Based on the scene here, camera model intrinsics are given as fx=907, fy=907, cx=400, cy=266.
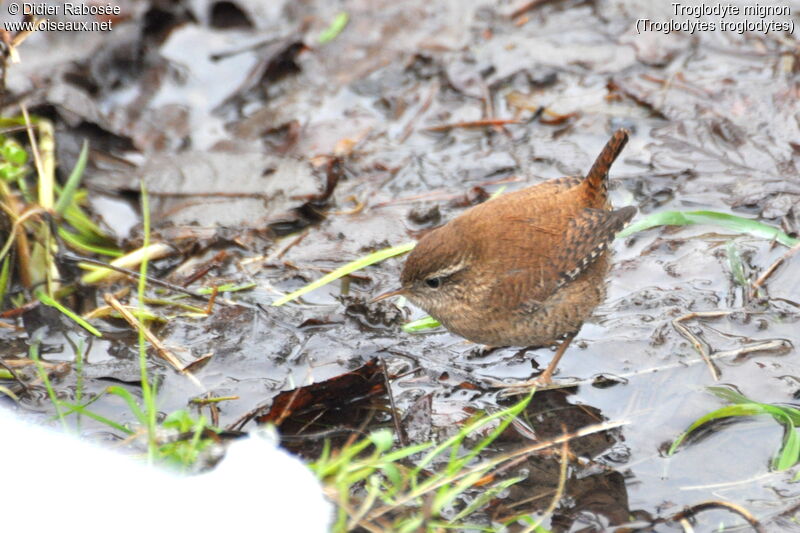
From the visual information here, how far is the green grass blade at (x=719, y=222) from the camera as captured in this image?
195 inches

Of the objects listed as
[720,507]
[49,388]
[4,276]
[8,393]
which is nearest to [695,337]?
[720,507]

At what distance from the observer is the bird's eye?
4.47 meters

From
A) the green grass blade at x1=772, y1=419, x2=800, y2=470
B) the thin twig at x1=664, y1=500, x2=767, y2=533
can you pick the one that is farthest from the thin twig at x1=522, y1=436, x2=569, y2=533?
the green grass blade at x1=772, y1=419, x2=800, y2=470

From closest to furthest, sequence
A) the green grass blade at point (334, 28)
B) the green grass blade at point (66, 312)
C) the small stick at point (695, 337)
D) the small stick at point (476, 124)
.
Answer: the small stick at point (695, 337)
the green grass blade at point (66, 312)
the small stick at point (476, 124)
the green grass blade at point (334, 28)

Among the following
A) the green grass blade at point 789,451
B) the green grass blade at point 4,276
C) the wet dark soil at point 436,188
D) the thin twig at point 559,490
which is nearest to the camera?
the thin twig at point 559,490

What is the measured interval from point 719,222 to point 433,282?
1.71 m

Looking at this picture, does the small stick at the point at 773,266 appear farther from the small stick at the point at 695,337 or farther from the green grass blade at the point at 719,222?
the small stick at the point at 695,337

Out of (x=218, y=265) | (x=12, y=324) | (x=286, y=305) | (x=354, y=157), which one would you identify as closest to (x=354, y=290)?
(x=286, y=305)

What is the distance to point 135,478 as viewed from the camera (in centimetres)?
311

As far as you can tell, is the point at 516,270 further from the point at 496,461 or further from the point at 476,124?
the point at 476,124

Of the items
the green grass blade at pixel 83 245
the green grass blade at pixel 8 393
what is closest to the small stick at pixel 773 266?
the green grass blade at pixel 83 245

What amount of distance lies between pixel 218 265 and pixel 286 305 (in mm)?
539

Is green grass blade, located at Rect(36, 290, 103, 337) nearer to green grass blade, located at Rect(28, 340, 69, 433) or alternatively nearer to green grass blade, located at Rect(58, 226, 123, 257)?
green grass blade, located at Rect(28, 340, 69, 433)

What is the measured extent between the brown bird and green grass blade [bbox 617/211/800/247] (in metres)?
0.42
